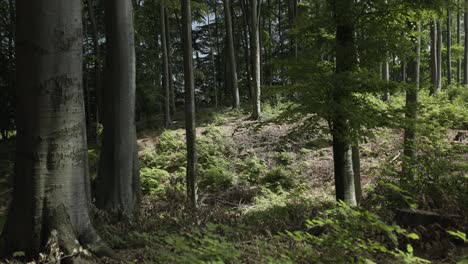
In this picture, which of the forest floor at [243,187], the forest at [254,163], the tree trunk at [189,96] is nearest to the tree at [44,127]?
the forest at [254,163]

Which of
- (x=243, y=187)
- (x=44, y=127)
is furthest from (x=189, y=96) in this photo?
(x=44, y=127)

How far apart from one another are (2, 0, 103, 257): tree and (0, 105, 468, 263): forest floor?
94 centimetres

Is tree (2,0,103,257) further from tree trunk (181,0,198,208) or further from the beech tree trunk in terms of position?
the beech tree trunk

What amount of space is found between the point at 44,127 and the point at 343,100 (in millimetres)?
4797

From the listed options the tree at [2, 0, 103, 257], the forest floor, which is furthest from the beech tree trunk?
the tree at [2, 0, 103, 257]

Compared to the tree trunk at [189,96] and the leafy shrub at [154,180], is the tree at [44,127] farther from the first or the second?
the leafy shrub at [154,180]

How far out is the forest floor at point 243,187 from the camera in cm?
399

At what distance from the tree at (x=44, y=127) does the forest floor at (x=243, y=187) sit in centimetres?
94

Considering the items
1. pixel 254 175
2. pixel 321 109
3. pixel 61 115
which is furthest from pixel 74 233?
pixel 254 175

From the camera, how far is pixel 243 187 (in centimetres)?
1205

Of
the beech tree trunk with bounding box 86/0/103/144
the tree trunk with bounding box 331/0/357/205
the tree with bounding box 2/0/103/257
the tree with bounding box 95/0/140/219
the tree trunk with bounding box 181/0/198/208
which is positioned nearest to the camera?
the tree with bounding box 2/0/103/257

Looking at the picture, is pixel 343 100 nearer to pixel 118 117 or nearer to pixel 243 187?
pixel 118 117

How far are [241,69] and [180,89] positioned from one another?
6.26 m

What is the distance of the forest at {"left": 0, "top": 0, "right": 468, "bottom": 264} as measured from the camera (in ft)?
12.3
